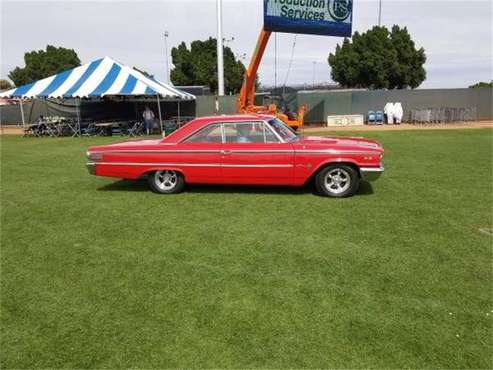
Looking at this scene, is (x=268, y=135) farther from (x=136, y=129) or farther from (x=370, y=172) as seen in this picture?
(x=136, y=129)

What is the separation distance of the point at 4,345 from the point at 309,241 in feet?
10.9

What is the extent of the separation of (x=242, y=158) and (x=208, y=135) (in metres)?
0.79

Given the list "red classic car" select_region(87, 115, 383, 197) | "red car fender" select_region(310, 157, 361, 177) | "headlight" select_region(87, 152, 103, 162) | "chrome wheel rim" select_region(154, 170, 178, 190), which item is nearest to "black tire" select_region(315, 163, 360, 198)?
"red classic car" select_region(87, 115, 383, 197)

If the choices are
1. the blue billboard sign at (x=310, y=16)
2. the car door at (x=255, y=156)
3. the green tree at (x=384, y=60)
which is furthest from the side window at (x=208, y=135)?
the green tree at (x=384, y=60)

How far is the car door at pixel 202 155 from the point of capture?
728 cm

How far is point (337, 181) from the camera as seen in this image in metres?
7.12

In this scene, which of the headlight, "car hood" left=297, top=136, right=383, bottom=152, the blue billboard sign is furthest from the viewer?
the blue billboard sign

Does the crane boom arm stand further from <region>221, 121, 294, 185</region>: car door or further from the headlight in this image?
the headlight

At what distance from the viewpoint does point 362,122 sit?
82.8ft

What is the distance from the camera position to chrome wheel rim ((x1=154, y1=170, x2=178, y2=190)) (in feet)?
24.9

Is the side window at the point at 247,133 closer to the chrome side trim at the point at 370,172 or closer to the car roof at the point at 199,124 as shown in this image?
the car roof at the point at 199,124

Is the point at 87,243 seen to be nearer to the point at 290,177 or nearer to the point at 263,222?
the point at 263,222

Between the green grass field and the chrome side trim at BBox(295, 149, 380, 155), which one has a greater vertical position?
the chrome side trim at BBox(295, 149, 380, 155)

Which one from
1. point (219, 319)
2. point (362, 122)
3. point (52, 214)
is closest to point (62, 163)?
point (52, 214)
